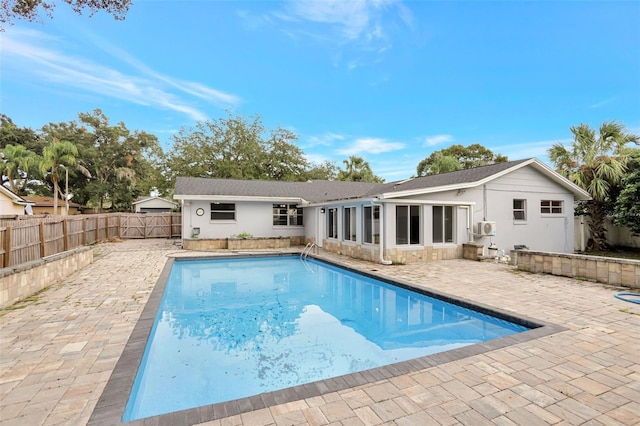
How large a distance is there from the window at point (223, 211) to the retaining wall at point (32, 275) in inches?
285

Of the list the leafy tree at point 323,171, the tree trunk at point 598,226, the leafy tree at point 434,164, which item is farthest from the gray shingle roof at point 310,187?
the leafy tree at point 323,171

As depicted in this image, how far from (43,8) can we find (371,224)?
384 inches

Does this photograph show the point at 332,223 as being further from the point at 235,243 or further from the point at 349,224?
the point at 235,243

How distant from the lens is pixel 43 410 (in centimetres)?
262

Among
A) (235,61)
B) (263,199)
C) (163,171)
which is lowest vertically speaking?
(263,199)

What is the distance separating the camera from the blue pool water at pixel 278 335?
3.71m

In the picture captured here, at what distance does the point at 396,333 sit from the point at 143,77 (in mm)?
18406

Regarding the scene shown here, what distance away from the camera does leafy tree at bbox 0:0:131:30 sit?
554 cm

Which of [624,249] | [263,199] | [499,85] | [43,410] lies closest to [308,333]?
[43,410]

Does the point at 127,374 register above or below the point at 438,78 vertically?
below

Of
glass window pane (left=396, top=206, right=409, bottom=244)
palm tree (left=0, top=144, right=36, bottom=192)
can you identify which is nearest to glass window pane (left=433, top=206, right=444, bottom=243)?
glass window pane (left=396, top=206, right=409, bottom=244)

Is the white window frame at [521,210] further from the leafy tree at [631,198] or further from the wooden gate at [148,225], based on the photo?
the wooden gate at [148,225]

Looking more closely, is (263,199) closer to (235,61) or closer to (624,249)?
(235,61)

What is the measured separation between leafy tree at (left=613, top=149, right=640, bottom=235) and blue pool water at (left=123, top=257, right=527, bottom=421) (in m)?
10.8
